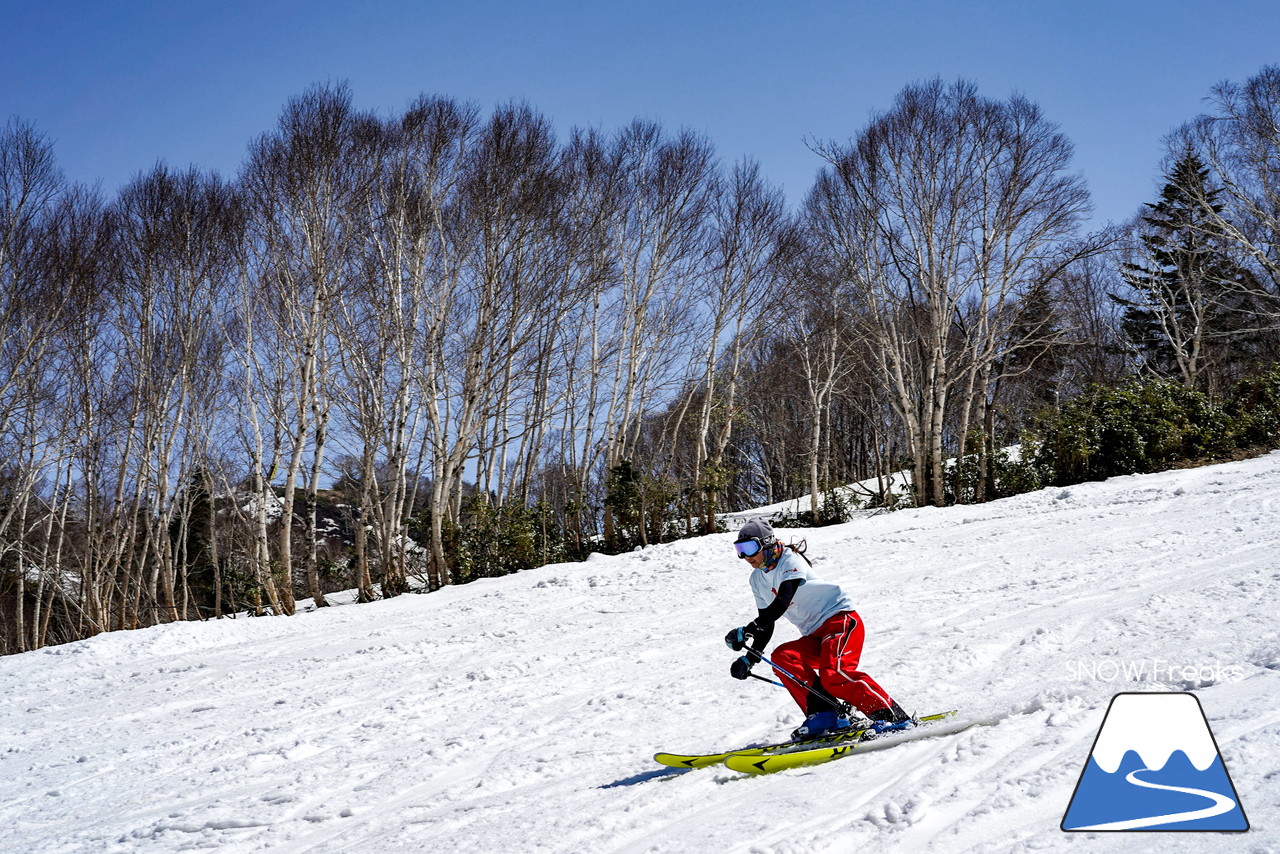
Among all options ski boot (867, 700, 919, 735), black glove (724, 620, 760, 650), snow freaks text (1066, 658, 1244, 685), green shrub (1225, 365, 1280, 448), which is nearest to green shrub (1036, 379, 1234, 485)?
green shrub (1225, 365, 1280, 448)

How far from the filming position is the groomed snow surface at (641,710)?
11.5ft

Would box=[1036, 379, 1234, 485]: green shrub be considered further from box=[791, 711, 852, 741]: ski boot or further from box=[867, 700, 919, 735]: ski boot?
box=[791, 711, 852, 741]: ski boot

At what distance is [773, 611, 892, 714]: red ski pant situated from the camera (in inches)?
180

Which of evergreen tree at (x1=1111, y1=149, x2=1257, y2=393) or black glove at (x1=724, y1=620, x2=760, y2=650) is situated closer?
black glove at (x1=724, y1=620, x2=760, y2=650)

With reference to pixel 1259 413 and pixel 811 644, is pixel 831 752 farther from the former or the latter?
pixel 1259 413

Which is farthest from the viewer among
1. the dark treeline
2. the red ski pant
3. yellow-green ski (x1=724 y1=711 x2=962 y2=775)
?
the dark treeline

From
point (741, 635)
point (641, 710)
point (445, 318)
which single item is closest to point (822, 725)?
point (741, 635)

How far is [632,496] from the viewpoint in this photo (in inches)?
666

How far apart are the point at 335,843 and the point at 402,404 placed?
1212 centimetres

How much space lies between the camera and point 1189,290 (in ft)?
91.2

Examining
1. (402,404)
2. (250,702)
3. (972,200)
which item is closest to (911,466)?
(972,200)

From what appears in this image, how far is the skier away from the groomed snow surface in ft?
1.25

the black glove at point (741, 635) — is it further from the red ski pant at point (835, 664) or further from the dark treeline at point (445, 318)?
the dark treeline at point (445, 318)

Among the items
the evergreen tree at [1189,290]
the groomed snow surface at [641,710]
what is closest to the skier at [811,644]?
the groomed snow surface at [641,710]
